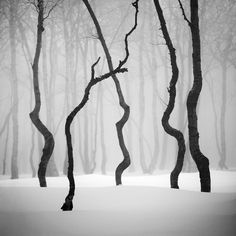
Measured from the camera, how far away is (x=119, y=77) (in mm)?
35219

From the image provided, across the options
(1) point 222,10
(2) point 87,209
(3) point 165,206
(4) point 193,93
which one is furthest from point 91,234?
(1) point 222,10

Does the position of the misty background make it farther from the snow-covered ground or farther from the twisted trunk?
the twisted trunk

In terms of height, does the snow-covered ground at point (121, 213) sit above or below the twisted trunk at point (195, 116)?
below

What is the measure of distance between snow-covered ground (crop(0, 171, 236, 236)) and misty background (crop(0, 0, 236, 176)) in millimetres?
12817

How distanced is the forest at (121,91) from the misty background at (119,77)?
0.13 meters

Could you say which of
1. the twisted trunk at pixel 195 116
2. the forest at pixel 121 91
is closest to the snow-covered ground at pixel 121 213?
the forest at pixel 121 91

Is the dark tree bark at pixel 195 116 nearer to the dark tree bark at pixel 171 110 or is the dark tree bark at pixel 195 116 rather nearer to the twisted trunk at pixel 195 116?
the twisted trunk at pixel 195 116

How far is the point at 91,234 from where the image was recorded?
20.7 ft

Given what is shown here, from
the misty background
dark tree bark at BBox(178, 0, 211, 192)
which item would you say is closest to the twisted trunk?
dark tree bark at BBox(178, 0, 211, 192)

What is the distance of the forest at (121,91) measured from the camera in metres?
11.0

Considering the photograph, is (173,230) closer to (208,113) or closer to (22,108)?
(208,113)

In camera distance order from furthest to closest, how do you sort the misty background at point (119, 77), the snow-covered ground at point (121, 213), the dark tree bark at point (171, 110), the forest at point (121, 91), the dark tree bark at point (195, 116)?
the misty background at point (119, 77) < the dark tree bark at point (171, 110) < the forest at point (121, 91) < the dark tree bark at point (195, 116) < the snow-covered ground at point (121, 213)

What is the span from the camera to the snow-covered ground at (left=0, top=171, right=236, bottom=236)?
21.3 ft

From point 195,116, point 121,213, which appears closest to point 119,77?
point 195,116
